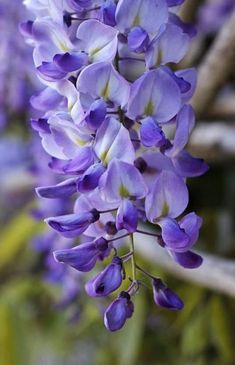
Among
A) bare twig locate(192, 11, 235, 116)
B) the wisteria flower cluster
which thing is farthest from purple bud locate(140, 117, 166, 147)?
bare twig locate(192, 11, 235, 116)

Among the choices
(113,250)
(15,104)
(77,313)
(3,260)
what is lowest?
(3,260)

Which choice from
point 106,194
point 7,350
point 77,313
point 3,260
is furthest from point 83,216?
point 3,260

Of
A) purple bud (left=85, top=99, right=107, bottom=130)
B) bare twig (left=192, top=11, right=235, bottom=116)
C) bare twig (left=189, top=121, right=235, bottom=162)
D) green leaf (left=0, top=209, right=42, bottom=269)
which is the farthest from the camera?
green leaf (left=0, top=209, right=42, bottom=269)

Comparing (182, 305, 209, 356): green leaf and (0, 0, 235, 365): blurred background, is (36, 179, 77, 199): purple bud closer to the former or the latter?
(0, 0, 235, 365): blurred background

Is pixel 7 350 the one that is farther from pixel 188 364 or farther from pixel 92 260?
pixel 92 260

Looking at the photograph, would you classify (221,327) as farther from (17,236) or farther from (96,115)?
(96,115)
